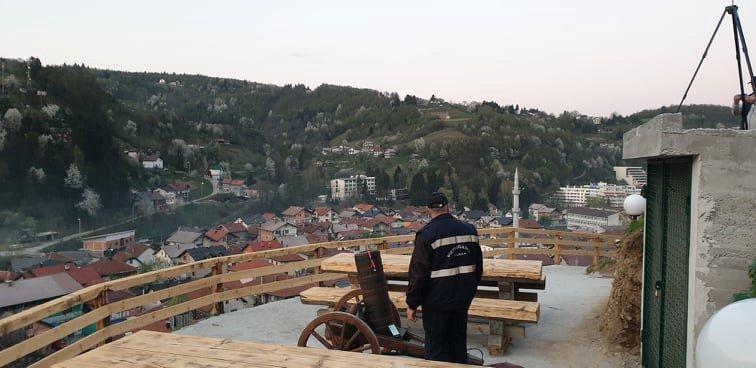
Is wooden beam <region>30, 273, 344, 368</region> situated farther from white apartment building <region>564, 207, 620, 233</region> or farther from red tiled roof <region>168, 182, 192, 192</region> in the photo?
red tiled roof <region>168, 182, 192, 192</region>

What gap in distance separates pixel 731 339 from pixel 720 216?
1824 millimetres

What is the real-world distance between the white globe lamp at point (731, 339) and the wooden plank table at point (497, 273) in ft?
12.4

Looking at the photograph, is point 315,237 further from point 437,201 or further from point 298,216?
point 437,201

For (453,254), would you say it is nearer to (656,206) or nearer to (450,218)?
(450,218)

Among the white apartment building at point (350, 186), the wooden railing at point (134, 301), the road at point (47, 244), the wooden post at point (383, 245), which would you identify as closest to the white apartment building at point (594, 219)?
the wooden post at point (383, 245)

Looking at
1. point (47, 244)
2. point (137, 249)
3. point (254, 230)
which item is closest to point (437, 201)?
point (137, 249)

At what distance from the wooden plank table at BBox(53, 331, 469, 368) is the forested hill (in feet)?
150

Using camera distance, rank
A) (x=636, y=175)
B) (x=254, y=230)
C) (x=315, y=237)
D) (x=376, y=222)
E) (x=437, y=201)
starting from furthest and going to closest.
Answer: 1. (x=254, y=230)
2. (x=376, y=222)
3. (x=315, y=237)
4. (x=636, y=175)
5. (x=437, y=201)

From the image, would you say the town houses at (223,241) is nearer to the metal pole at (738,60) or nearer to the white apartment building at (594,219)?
the white apartment building at (594,219)

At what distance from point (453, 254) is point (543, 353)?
2.68 metres

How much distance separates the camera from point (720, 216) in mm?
3031

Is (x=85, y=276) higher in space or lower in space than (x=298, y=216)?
higher

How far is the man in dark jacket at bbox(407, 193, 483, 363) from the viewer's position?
3.58m

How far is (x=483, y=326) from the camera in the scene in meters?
5.52
